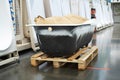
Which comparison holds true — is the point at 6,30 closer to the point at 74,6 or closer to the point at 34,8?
the point at 34,8

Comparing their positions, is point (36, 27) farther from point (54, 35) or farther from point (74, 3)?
point (74, 3)

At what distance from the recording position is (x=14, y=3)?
3.34 m

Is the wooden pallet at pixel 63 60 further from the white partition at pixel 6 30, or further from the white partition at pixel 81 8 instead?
the white partition at pixel 81 8

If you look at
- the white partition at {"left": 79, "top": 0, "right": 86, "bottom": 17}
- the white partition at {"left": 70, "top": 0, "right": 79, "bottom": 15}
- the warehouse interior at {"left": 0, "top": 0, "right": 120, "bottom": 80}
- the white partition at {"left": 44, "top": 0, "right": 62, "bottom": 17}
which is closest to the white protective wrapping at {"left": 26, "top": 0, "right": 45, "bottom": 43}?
the white partition at {"left": 44, "top": 0, "right": 62, "bottom": 17}

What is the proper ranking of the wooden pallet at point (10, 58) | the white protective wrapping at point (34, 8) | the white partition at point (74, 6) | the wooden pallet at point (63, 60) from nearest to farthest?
the wooden pallet at point (63, 60)
the wooden pallet at point (10, 58)
the white protective wrapping at point (34, 8)
the white partition at point (74, 6)

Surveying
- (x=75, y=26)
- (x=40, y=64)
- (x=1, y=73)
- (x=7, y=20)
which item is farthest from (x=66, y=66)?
(x=7, y=20)

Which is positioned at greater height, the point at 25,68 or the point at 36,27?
the point at 36,27

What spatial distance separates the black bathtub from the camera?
7.59ft

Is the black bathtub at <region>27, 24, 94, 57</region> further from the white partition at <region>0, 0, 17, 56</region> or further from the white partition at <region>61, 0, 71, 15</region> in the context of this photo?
the white partition at <region>61, 0, 71, 15</region>

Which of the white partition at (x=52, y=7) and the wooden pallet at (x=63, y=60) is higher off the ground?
the white partition at (x=52, y=7)

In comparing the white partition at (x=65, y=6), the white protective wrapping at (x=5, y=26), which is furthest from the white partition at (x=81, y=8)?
the white protective wrapping at (x=5, y=26)

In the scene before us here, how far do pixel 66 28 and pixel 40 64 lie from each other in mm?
690

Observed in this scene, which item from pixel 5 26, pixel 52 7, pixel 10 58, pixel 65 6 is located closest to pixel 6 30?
pixel 5 26

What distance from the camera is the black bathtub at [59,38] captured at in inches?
91.1
